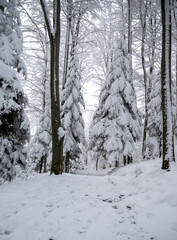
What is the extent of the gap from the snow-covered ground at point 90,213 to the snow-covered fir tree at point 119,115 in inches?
240

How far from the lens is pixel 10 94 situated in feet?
14.7

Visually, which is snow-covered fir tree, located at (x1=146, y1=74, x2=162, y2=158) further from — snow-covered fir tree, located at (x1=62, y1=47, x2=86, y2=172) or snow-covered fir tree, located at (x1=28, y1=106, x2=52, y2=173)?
snow-covered fir tree, located at (x1=28, y1=106, x2=52, y2=173)

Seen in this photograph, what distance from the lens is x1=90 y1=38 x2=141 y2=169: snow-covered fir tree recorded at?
→ 10422 mm

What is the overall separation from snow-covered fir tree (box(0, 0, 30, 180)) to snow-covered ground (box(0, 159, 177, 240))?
2.08 meters

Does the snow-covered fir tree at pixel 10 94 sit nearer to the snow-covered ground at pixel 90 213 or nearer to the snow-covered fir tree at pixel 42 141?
the snow-covered ground at pixel 90 213

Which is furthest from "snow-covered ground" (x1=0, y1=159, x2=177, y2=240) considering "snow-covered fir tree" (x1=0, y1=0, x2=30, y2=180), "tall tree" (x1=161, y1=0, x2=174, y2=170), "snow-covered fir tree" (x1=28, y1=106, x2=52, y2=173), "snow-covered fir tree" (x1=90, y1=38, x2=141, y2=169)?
"snow-covered fir tree" (x1=28, y1=106, x2=52, y2=173)

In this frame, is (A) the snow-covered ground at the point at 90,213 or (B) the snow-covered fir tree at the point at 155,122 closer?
(A) the snow-covered ground at the point at 90,213

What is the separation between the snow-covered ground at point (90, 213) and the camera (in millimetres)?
2287

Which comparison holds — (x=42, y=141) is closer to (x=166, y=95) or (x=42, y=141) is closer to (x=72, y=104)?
(x=72, y=104)

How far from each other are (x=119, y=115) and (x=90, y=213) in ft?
27.9

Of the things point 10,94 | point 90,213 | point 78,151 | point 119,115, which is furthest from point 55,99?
point 78,151

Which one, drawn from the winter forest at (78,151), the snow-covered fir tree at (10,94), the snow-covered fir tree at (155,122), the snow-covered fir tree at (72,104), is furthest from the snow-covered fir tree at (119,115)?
the snow-covered fir tree at (10,94)

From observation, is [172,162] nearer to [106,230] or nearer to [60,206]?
[106,230]

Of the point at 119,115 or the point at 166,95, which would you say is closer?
the point at 166,95
